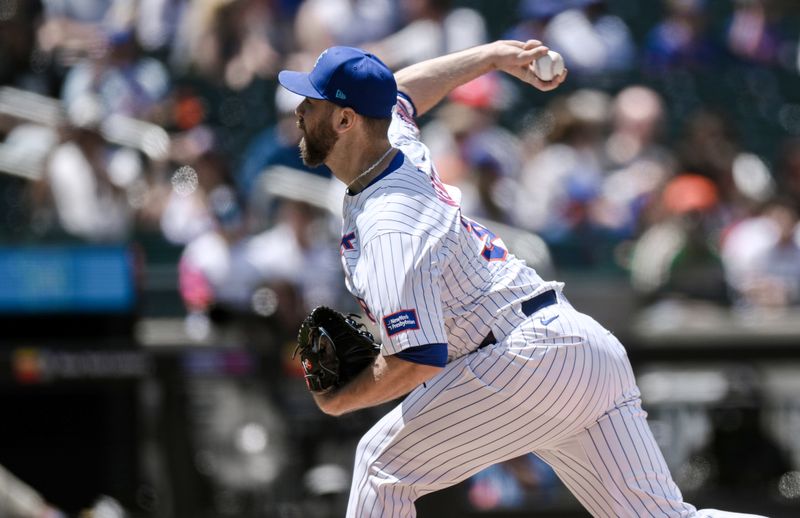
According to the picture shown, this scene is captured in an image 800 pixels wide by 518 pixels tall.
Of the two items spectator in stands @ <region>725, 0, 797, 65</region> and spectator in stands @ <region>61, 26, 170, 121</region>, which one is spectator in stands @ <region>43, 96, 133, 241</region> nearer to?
spectator in stands @ <region>61, 26, 170, 121</region>

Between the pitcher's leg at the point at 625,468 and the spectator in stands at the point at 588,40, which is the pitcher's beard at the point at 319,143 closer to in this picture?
the pitcher's leg at the point at 625,468

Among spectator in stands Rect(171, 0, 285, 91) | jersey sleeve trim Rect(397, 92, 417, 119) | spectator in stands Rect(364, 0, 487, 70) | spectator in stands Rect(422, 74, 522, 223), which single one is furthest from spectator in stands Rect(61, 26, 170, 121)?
jersey sleeve trim Rect(397, 92, 417, 119)

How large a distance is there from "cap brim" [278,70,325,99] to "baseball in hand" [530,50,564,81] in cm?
75

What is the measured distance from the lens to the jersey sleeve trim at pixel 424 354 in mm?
3336

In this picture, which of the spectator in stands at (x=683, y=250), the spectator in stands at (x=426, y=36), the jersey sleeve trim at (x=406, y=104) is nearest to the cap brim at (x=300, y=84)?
the jersey sleeve trim at (x=406, y=104)

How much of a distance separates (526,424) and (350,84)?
1.08 meters

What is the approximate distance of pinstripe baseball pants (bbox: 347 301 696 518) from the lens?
11.7ft

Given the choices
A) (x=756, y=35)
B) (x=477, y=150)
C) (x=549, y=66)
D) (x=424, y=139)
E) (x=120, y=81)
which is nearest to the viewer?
(x=549, y=66)

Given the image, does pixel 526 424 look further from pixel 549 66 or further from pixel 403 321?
pixel 549 66

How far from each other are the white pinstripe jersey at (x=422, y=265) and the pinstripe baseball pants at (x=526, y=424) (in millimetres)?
106

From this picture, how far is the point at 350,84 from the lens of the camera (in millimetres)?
3510

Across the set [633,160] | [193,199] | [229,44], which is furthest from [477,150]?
[229,44]

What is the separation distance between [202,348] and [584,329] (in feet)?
11.4

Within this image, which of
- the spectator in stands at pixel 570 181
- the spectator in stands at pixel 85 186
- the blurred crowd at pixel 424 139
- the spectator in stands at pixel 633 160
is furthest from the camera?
the spectator in stands at pixel 633 160
